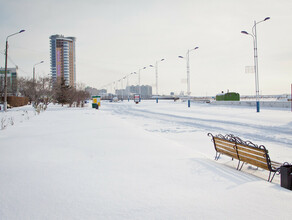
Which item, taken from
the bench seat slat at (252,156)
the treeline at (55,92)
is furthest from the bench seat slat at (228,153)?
the treeline at (55,92)

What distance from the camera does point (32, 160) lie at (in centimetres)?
627

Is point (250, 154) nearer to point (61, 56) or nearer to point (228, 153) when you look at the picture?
point (228, 153)

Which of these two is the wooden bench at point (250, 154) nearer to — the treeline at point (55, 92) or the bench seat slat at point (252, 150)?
the bench seat slat at point (252, 150)

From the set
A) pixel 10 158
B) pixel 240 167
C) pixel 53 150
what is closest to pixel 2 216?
pixel 10 158

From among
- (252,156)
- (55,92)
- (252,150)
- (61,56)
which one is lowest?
(252,156)

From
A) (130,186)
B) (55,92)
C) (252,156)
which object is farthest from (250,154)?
(55,92)

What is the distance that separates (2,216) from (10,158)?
139 inches

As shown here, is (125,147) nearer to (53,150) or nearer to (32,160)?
(53,150)

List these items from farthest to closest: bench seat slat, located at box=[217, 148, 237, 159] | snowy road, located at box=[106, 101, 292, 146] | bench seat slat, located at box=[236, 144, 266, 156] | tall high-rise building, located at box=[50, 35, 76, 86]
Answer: tall high-rise building, located at box=[50, 35, 76, 86] → snowy road, located at box=[106, 101, 292, 146] → bench seat slat, located at box=[217, 148, 237, 159] → bench seat slat, located at box=[236, 144, 266, 156]

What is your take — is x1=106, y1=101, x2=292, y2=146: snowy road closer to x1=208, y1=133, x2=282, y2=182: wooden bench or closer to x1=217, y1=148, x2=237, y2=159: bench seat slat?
x1=217, y1=148, x2=237, y2=159: bench seat slat

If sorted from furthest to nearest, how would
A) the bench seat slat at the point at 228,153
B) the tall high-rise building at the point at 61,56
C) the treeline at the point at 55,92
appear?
the tall high-rise building at the point at 61,56
the treeline at the point at 55,92
the bench seat slat at the point at 228,153

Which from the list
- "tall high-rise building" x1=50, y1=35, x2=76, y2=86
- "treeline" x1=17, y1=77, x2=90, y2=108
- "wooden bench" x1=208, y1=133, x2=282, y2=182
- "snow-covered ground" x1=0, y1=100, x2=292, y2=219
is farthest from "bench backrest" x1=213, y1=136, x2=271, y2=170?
"tall high-rise building" x1=50, y1=35, x2=76, y2=86

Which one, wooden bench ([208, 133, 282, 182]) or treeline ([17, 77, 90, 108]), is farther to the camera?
treeline ([17, 77, 90, 108])

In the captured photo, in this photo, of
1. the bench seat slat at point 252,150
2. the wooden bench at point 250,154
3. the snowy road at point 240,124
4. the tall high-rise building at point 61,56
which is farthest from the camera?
the tall high-rise building at point 61,56
